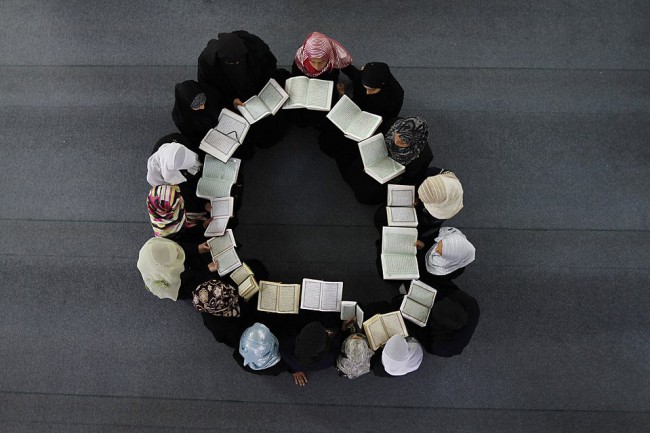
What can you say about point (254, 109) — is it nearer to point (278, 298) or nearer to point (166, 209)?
point (166, 209)

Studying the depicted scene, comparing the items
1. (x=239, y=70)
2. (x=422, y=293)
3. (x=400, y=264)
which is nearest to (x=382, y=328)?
(x=422, y=293)

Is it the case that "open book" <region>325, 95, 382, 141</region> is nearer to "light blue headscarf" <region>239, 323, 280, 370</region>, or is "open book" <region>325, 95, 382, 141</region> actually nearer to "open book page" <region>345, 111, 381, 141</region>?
"open book page" <region>345, 111, 381, 141</region>

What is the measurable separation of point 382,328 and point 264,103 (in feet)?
7.28

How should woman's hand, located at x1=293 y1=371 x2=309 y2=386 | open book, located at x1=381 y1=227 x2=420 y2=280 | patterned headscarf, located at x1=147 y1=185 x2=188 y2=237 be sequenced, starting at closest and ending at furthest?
patterned headscarf, located at x1=147 y1=185 x2=188 y2=237, open book, located at x1=381 y1=227 x2=420 y2=280, woman's hand, located at x1=293 y1=371 x2=309 y2=386

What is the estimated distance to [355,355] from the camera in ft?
11.2

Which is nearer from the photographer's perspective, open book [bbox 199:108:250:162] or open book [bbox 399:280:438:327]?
open book [bbox 399:280:438:327]

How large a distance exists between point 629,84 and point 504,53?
4.43ft

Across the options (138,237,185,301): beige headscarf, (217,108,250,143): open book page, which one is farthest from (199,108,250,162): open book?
(138,237,185,301): beige headscarf

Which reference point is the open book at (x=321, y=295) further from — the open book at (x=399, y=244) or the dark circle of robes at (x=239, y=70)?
the dark circle of robes at (x=239, y=70)

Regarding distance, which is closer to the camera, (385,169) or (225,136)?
(385,169)

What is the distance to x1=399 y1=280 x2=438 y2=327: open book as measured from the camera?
3.63 meters

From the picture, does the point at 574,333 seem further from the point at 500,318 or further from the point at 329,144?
the point at 329,144

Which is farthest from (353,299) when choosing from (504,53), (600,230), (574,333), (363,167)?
(504,53)

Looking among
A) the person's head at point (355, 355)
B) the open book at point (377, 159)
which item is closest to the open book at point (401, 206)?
the open book at point (377, 159)
